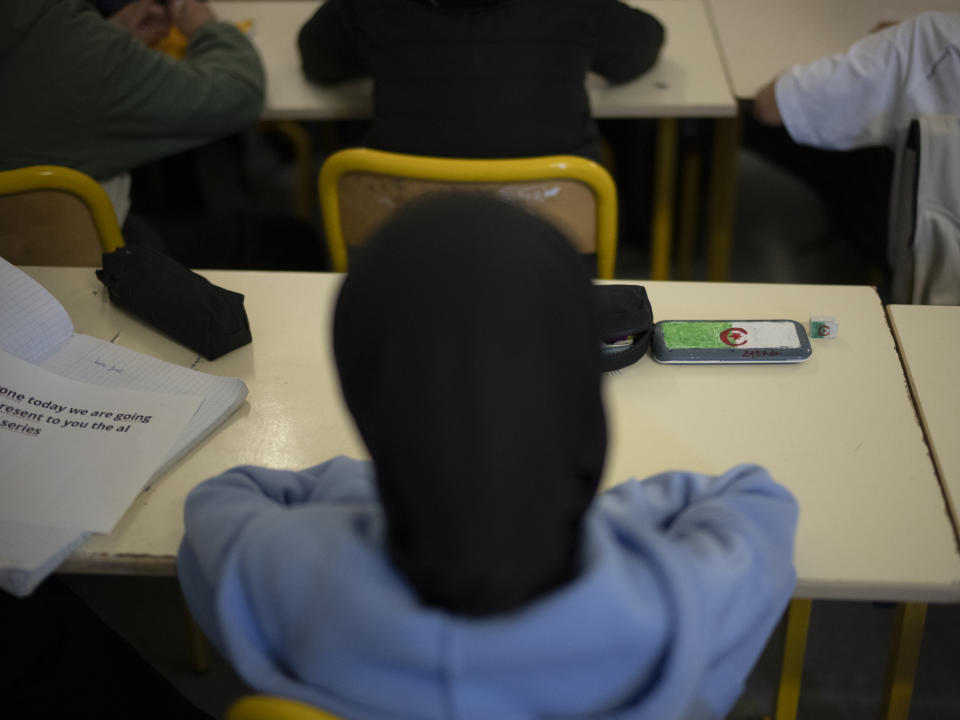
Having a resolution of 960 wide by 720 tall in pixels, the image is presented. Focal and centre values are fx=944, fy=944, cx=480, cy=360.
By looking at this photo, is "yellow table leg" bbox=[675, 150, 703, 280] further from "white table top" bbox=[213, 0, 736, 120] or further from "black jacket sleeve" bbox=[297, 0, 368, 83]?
"black jacket sleeve" bbox=[297, 0, 368, 83]

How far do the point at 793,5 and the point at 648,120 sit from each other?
0.48m

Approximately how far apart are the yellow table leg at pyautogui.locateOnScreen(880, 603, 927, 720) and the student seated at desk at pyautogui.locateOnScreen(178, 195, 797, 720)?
1.76 feet

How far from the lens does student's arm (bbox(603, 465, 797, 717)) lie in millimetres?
667

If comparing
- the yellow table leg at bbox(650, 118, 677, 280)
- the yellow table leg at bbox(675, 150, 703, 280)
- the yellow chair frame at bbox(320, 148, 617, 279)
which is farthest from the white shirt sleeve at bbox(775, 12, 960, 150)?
the yellow table leg at bbox(675, 150, 703, 280)

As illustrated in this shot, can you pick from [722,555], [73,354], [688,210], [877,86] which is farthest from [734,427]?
[688,210]

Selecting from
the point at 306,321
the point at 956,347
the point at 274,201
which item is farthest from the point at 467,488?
the point at 274,201

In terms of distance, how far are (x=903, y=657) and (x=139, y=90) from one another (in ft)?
4.86

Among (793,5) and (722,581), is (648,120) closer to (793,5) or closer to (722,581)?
(793,5)

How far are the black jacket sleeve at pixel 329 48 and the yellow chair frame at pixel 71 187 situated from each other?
52cm

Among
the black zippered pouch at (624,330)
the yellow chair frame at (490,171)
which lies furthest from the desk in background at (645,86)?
the black zippered pouch at (624,330)

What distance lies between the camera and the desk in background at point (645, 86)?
71.5 inches

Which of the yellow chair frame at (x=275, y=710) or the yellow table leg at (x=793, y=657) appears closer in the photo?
the yellow chair frame at (x=275, y=710)

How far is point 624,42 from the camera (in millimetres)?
1699

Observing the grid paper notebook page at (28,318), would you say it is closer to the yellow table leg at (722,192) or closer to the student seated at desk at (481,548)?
the student seated at desk at (481,548)
